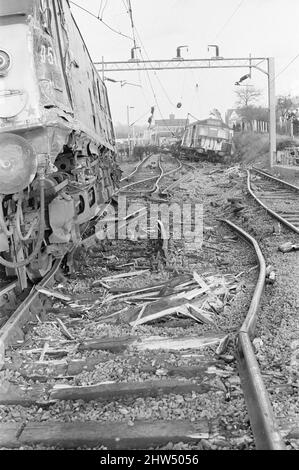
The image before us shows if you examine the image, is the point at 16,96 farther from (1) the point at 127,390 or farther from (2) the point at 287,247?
(2) the point at 287,247

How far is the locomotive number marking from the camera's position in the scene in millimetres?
4547

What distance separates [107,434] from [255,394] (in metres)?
0.87

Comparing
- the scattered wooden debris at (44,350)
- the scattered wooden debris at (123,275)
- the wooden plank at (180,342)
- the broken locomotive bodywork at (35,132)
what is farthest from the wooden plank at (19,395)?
the scattered wooden debris at (123,275)

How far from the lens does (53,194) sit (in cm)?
554

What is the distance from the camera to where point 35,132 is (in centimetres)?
443

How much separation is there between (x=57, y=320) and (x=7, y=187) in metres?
1.35

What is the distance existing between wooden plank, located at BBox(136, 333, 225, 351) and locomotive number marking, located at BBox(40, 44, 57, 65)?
98.5 inches

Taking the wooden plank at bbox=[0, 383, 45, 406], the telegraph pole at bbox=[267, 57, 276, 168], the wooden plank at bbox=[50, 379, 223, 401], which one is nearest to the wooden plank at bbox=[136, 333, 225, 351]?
the wooden plank at bbox=[50, 379, 223, 401]

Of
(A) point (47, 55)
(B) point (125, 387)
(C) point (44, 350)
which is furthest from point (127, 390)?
(A) point (47, 55)

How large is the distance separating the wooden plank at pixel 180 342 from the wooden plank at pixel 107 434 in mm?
1113

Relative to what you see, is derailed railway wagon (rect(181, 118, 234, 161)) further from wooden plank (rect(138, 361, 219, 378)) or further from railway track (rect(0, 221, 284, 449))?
wooden plank (rect(138, 361, 219, 378))
